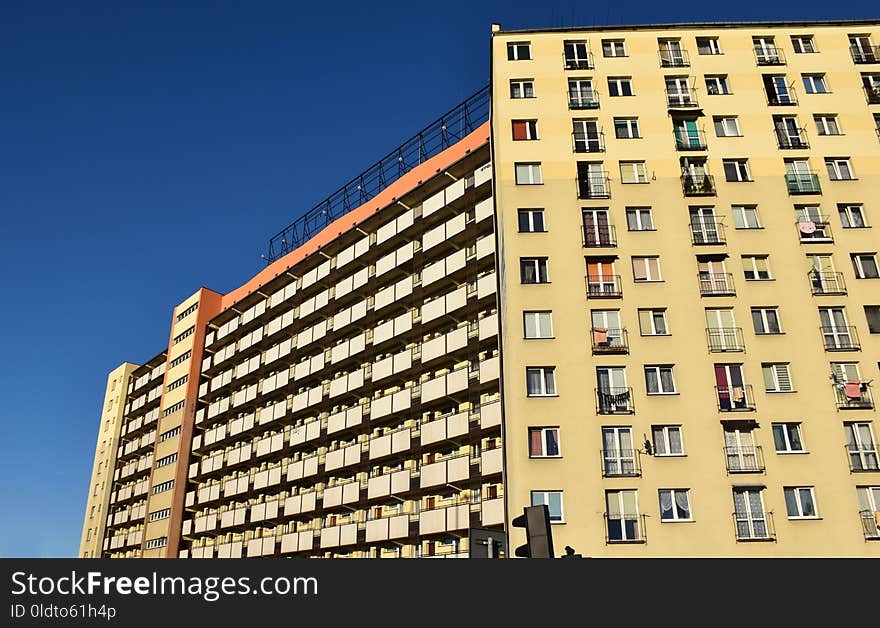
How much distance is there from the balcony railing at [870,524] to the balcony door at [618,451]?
9.38 meters

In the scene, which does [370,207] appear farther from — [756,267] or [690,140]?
[756,267]

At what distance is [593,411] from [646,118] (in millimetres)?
16835

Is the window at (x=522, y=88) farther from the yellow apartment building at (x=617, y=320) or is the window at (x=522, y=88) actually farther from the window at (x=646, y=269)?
the window at (x=646, y=269)

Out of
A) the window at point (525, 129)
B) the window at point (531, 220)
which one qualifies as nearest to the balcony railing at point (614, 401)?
the window at point (531, 220)

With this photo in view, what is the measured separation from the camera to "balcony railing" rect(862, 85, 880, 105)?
40562 millimetres

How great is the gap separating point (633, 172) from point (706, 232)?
492cm

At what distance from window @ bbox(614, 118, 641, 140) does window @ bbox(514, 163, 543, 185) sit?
15.4 ft

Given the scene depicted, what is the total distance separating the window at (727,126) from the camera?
40.3m

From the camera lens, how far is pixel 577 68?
140 feet

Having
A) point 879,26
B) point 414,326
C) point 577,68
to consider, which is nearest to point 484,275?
point 414,326

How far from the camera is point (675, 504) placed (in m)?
32.1

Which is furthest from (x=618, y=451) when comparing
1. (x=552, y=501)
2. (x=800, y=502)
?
(x=800, y=502)

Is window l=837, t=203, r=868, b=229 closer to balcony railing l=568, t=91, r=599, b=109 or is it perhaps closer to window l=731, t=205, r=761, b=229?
window l=731, t=205, r=761, b=229

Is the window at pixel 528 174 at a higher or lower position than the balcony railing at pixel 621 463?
A: higher
